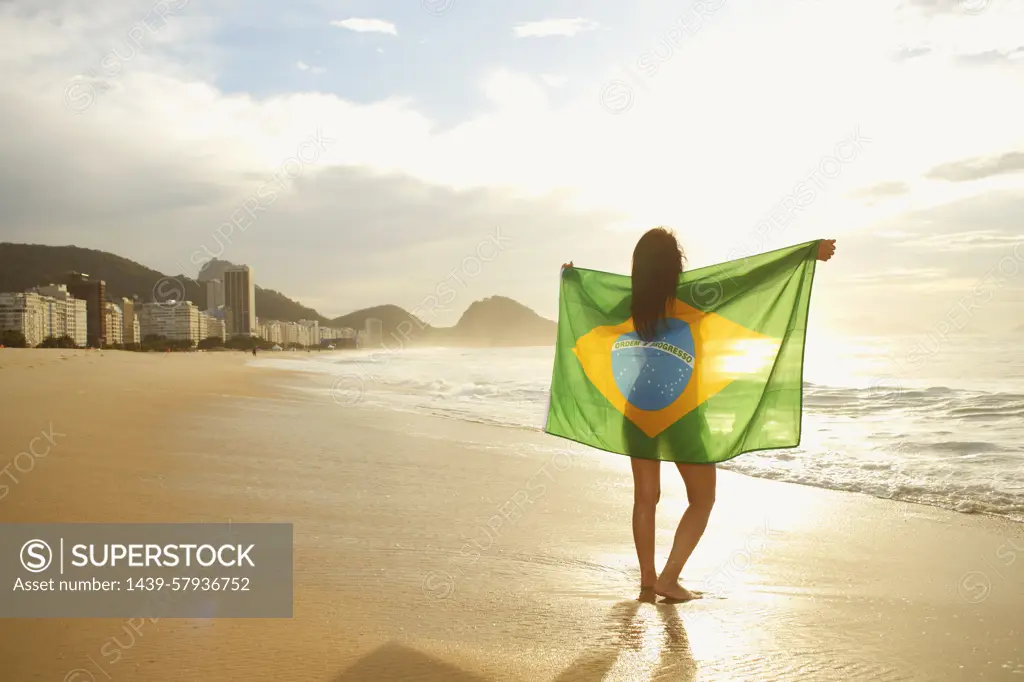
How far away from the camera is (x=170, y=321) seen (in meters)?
172

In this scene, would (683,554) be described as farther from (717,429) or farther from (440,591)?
(440,591)

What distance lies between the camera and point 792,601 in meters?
4.07

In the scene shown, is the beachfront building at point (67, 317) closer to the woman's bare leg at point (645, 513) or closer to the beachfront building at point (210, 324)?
the beachfront building at point (210, 324)

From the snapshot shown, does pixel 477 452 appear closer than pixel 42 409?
Yes

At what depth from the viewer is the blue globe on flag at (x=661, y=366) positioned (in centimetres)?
435

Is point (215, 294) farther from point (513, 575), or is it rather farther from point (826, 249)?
point (826, 249)

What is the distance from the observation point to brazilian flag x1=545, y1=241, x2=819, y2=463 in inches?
171

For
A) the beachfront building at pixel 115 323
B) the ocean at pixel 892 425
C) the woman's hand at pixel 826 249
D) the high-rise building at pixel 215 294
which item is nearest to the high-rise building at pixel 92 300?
the beachfront building at pixel 115 323

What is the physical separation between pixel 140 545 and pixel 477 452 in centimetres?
569

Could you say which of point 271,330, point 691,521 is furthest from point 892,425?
point 271,330

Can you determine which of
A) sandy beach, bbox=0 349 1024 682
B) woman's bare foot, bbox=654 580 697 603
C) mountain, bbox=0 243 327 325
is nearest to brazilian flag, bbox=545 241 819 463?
woman's bare foot, bbox=654 580 697 603

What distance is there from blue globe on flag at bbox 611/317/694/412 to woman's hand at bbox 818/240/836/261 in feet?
3.12

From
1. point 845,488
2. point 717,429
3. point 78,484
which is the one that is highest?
point 717,429

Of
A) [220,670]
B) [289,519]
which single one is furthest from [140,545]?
[220,670]
